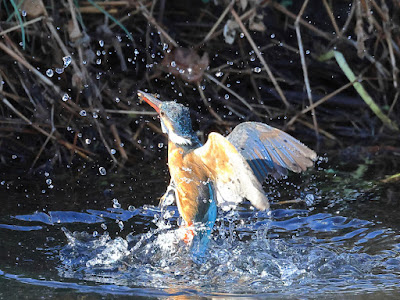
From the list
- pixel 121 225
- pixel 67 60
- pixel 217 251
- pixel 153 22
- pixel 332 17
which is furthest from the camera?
pixel 332 17

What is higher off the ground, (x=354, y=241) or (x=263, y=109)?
(x=263, y=109)

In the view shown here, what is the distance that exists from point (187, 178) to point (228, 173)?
366 mm

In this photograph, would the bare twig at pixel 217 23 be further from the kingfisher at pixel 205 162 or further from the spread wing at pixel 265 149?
the spread wing at pixel 265 149

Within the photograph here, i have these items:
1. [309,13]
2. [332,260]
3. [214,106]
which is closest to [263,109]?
[214,106]

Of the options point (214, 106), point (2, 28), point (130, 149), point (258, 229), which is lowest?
point (258, 229)

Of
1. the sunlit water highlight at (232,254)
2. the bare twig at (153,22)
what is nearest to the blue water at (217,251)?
the sunlit water highlight at (232,254)

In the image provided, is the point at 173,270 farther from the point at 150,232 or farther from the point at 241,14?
the point at 241,14

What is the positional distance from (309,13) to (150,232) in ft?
8.74

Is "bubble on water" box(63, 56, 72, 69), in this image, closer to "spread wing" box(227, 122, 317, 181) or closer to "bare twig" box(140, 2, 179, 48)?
"bare twig" box(140, 2, 179, 48)

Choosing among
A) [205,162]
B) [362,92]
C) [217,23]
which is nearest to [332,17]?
[362,92]

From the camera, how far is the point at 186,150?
12.0 ft

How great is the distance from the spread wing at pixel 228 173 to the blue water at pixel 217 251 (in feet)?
1.18

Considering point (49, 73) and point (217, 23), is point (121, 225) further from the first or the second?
point (217, 23)

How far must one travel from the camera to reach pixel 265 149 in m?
3.67
